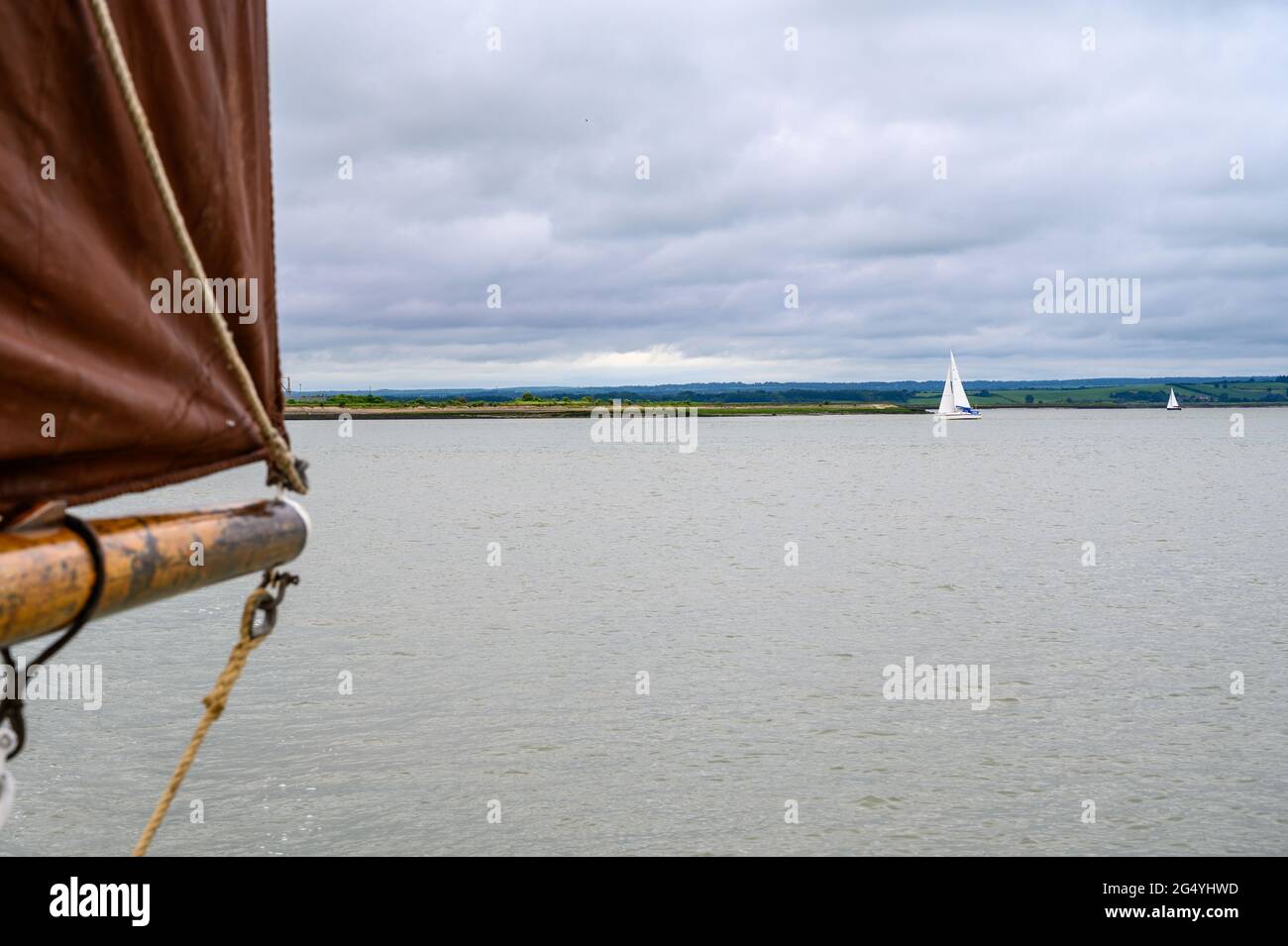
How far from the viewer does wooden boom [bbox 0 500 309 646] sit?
3240 mm

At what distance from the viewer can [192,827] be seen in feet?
46.1

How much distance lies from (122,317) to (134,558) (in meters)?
0.89

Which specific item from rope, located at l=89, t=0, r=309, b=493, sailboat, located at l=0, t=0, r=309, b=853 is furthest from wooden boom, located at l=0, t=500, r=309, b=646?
rope, located at l=89, t=0, r=309, b=493

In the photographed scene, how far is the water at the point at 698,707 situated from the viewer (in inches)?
Result: 575

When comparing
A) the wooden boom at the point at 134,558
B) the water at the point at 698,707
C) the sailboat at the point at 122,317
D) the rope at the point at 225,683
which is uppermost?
the sailboat at the point at 122,317

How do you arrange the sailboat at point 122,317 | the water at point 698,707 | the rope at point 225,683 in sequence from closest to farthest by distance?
1. the sailboat at point 122,317
2. the rope at point 225,683
3. the water at point 698,707

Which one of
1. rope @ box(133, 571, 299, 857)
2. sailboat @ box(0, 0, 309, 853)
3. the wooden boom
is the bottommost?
rope @ box(133, 571, 299, 857)

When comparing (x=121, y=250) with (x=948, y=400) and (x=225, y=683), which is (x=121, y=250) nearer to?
(x=225, y=683)

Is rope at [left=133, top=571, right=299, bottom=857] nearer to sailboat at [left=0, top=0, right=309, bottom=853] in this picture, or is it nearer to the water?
sailboat at [left=0, top=0, right=309, bottom=853]

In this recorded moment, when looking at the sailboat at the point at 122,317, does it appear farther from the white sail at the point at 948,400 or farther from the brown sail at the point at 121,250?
the white sail at the point at 948,400

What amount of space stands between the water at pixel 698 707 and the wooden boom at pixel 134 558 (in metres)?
9.63

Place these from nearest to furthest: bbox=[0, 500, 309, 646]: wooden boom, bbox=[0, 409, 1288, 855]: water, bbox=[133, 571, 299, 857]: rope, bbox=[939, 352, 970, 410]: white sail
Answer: bbox=[0, 500, 309, 646]: wooden boom < bbox=[133, 571, 299, 857]: rope < bbox=[0, 409, 1288, 855]: water < bbox=[939, 352, 970, 410]: white sail

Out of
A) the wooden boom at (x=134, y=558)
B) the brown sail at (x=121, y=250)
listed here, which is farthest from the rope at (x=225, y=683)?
the brown sail at (x=121, y=250)
